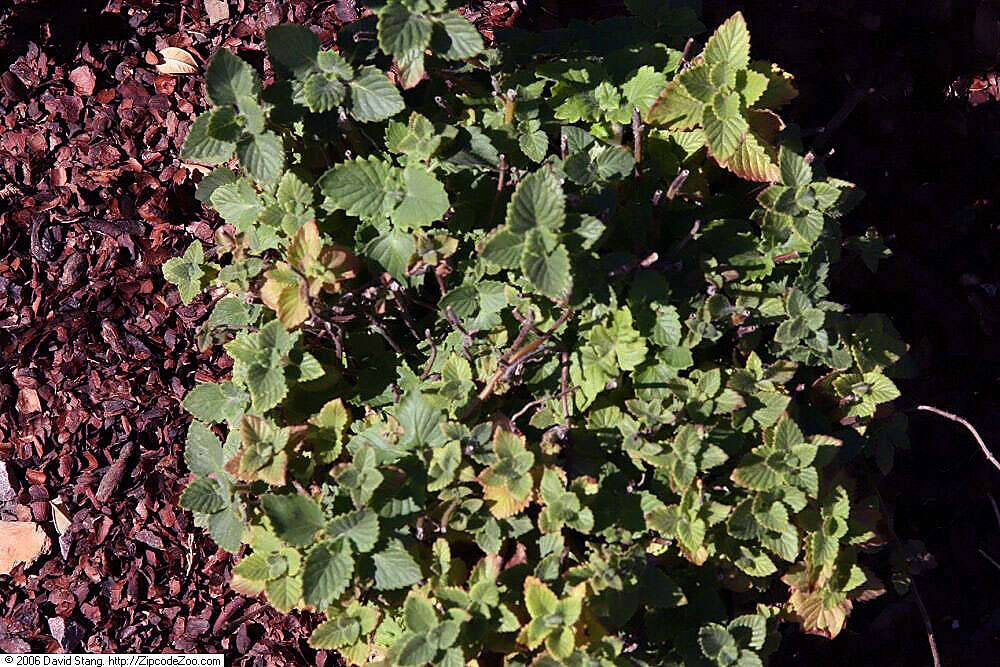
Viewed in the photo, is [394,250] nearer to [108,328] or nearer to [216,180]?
[216,180]

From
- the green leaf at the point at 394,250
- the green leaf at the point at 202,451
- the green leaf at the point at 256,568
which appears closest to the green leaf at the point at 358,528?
the green leaf at the point at 256,568

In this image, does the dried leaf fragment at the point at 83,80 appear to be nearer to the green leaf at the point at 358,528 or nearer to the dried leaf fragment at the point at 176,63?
the dried leaf fragment at the point at 176,63

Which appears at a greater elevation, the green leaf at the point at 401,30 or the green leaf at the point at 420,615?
the green leaf at the point at 401,30

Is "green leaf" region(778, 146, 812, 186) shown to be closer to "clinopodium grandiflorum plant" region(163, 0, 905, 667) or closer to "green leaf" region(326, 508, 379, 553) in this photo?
"clinopodium grandiflorum plant" region(163, 0, 905, 667)

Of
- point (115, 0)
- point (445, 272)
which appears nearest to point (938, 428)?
point (445, 272)

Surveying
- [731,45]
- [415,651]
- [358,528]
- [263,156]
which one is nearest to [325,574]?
[358,528]

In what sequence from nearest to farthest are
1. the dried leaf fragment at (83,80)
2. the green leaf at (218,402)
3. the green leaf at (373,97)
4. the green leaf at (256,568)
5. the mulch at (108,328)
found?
the green leaf at (373,97)
the green leaf at (256,568)
the green leaf at (218,402)
the mulch at (108,328)
the dried leaf fragment at (83,80)

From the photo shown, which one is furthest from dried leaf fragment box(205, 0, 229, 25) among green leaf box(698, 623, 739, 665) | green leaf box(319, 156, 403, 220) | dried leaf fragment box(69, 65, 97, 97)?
green leaf box(698, 623, 739, 665)
